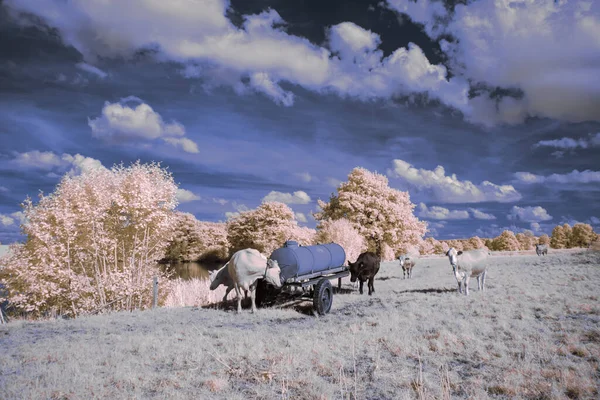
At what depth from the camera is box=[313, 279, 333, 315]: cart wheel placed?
12414 millimetres

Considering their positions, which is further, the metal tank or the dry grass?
the metal tank

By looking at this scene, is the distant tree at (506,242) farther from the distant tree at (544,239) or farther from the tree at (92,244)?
the tree at (92,244)

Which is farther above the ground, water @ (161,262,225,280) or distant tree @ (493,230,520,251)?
distant tree @ (493,230,520,251)

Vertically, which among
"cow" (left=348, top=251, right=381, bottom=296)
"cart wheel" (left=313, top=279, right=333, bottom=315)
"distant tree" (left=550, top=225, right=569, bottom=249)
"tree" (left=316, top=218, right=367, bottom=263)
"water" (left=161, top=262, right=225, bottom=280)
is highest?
"distant tree" (left=550, top=225, right=569, bottom=249)

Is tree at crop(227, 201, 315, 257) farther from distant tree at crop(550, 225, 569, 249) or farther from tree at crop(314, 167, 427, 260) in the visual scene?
distant tree at crop(550, 225, 569, 249)

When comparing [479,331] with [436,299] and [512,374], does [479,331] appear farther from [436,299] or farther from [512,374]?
[436,299]

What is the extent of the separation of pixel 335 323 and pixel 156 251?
13939mm

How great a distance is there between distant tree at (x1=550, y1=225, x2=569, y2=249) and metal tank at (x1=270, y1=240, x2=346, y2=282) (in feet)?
339

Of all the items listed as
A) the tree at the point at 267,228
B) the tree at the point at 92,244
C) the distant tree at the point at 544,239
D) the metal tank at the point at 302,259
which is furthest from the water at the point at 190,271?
the distant tree at the point at 544,239

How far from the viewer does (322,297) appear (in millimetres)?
12758

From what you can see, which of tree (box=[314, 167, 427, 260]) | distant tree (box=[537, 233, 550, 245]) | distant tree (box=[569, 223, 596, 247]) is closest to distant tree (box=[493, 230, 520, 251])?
distant tree (box=[537, 233, 550, 245])

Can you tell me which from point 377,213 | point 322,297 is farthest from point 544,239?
point 322,297

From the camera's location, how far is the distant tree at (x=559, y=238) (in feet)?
308

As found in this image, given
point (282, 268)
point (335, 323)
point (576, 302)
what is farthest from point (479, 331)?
point (282, 268)
